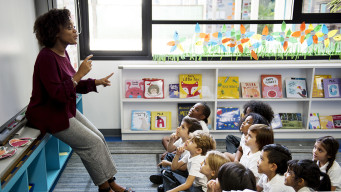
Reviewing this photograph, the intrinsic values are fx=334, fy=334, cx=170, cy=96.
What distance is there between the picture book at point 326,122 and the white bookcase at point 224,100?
0.07 m

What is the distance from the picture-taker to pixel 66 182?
2.88 m

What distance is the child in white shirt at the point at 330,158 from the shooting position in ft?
7.21

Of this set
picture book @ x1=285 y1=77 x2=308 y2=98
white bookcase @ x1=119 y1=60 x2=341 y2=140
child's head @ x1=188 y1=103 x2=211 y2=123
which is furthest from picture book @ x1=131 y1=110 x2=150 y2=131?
picture book @ x1=285 y1=77 x2=308 y2=98

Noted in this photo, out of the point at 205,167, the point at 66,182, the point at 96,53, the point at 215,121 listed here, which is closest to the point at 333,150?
the point at 205,167

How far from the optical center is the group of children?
1.70 m

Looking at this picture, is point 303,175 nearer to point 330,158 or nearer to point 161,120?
point 330,158

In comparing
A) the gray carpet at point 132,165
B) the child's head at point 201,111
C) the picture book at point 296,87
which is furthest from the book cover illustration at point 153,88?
the picture book at point 296,87

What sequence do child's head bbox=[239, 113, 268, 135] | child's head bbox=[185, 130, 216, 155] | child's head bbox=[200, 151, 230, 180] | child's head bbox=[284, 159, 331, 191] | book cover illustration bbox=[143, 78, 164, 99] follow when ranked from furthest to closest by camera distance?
book cover illustration bbox=[143, 78, 164, 99], child's head bbox=[239, 113, 268, 135], child's head bbox=[185, 130, 216, 155], child's head bbox=[200, 151, 230, 180], child's head bbox=[284, 159, 331, 191]

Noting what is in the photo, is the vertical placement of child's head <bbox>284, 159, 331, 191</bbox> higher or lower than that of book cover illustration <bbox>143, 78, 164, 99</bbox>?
lower

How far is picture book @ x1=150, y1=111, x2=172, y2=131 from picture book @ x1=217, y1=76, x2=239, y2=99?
632mm

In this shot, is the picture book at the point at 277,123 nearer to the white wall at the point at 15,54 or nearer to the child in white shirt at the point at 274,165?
the child in white shirt at the point at 274,165

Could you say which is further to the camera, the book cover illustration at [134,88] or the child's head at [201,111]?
the book cover illustration at [134,88]

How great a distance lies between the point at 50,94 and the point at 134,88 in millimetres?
1664

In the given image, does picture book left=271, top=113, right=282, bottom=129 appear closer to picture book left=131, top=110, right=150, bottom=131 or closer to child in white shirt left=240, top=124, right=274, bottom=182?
picture book left=131, top=110, right=150, bottom=131
